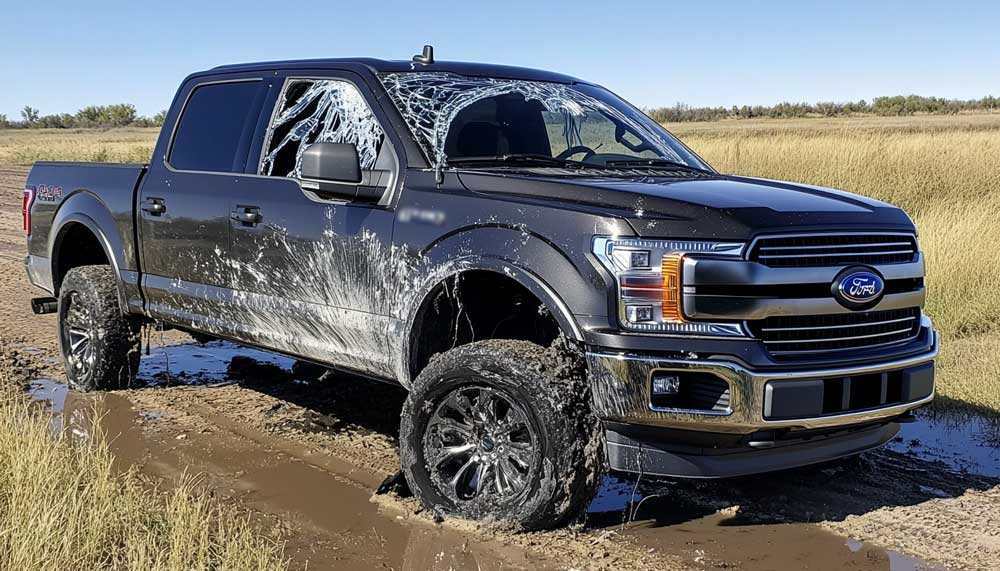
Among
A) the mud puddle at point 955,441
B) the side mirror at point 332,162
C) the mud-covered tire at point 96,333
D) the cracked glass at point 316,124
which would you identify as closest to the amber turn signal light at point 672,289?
the side mirror at point 332,162

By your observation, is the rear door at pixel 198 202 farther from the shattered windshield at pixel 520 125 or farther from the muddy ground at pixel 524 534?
the shattered windshield at pixel 520 125

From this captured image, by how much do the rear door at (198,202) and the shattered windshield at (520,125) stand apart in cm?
110

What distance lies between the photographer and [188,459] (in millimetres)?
5410

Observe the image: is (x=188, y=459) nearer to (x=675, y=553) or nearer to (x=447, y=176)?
(x=447, y=176)

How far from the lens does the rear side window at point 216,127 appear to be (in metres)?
5.78

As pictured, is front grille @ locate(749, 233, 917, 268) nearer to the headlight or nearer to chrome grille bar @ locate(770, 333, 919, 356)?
the headlight

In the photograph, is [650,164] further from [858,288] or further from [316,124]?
[316,124]

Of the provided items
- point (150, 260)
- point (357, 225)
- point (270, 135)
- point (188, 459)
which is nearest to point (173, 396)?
point (150, 260)

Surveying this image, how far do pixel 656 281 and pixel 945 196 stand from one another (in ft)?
41.1

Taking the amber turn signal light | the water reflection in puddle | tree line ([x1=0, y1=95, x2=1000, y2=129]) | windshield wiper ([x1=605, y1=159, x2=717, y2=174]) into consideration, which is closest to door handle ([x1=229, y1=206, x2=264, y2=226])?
windshield wiper ([x1=605, y1=159, x2=717, y2=174])

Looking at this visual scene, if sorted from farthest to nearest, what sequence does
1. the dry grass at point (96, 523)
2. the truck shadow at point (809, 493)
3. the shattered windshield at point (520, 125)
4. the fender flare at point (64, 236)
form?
the fender flare at point (64, 236) → the shattered windshield at point (520, 125) → the truck shadow at point (809, 493) → the dry grass at point (96, 523)

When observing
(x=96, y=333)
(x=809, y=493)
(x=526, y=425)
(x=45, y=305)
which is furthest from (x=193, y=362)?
(x=809, y=493)

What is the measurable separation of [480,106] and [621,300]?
68.3 inches

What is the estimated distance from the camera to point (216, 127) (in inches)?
237
